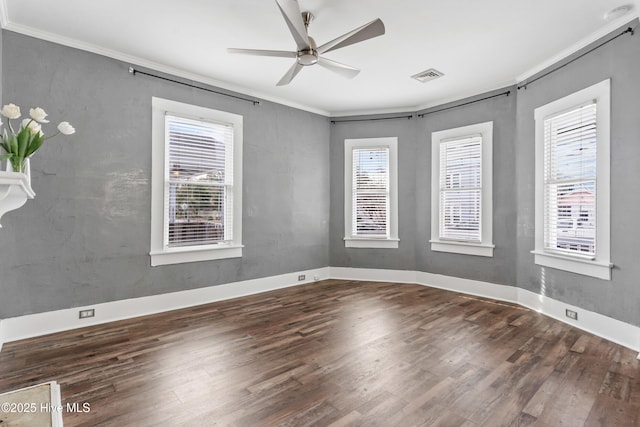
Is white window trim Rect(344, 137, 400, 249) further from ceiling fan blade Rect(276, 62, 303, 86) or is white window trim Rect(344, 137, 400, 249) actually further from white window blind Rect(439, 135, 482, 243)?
ceiling fan blade Rect(276, 62, 303, 86)

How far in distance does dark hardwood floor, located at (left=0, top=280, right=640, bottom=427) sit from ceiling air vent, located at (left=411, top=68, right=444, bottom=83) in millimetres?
2987

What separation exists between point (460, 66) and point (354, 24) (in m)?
1.66

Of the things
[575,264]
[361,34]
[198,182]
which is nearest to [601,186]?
[575,264]

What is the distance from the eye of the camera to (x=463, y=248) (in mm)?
4902

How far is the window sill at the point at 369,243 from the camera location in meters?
5.59

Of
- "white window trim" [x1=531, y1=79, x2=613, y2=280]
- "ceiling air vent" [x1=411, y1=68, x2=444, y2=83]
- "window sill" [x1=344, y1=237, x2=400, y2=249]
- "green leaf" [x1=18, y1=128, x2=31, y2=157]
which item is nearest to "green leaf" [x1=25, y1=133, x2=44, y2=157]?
"green leaf" [x1=18, y1=128, x2=31, y2=157]

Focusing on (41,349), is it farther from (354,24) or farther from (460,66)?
(460,66)

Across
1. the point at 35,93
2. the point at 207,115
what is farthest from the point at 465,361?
the point at 35,93

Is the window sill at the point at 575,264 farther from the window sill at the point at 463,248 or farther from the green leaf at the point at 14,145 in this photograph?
the green leaf at the point at 14,145

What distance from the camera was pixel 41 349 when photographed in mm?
2832

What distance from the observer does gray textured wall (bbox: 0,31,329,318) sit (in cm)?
310

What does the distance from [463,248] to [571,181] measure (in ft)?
5.69

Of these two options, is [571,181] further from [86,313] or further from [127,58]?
[86,313]

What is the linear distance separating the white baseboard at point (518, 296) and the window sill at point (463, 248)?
1.37 ft
